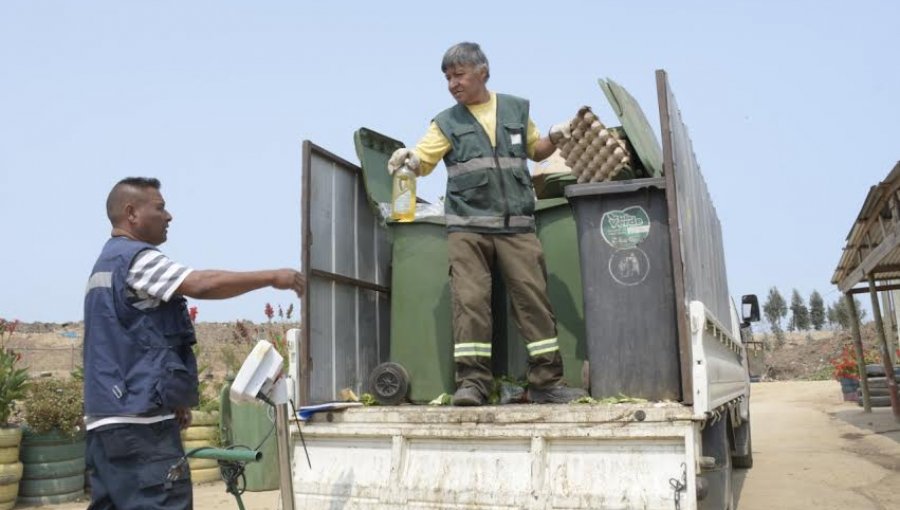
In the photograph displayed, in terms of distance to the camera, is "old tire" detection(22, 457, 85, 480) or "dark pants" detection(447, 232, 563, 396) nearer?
"dark pants" detection(447, 232, 563, 396)

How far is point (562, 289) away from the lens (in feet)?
13.5

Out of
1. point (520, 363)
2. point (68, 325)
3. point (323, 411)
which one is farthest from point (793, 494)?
point (68, 325)

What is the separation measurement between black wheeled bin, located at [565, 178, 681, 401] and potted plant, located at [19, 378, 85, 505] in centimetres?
540

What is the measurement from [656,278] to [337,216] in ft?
5.85

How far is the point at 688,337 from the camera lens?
3.20 metres

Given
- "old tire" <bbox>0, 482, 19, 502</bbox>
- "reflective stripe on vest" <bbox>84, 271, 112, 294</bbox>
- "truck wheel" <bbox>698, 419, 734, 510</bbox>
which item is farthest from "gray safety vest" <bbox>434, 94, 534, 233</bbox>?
"old tire" <bbox>0, 482, 19, 502</bbox>

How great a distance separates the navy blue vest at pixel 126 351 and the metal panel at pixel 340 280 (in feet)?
3.48

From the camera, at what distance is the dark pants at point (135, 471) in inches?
105

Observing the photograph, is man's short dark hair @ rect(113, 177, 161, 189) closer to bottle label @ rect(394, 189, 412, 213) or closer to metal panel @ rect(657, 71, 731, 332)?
bottle label @ rect(394, 189, 412, 213)

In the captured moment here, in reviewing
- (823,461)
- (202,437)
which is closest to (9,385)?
(202,437)

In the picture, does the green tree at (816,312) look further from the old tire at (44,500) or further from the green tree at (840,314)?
the old tire at (44,500)

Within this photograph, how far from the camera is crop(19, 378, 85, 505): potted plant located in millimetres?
6949

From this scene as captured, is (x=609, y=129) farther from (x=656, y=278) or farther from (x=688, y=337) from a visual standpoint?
(x=688, y=337)

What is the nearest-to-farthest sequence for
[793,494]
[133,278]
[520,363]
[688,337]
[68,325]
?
[133,278], [688,337], [520,363], [793,494], [68,325]
